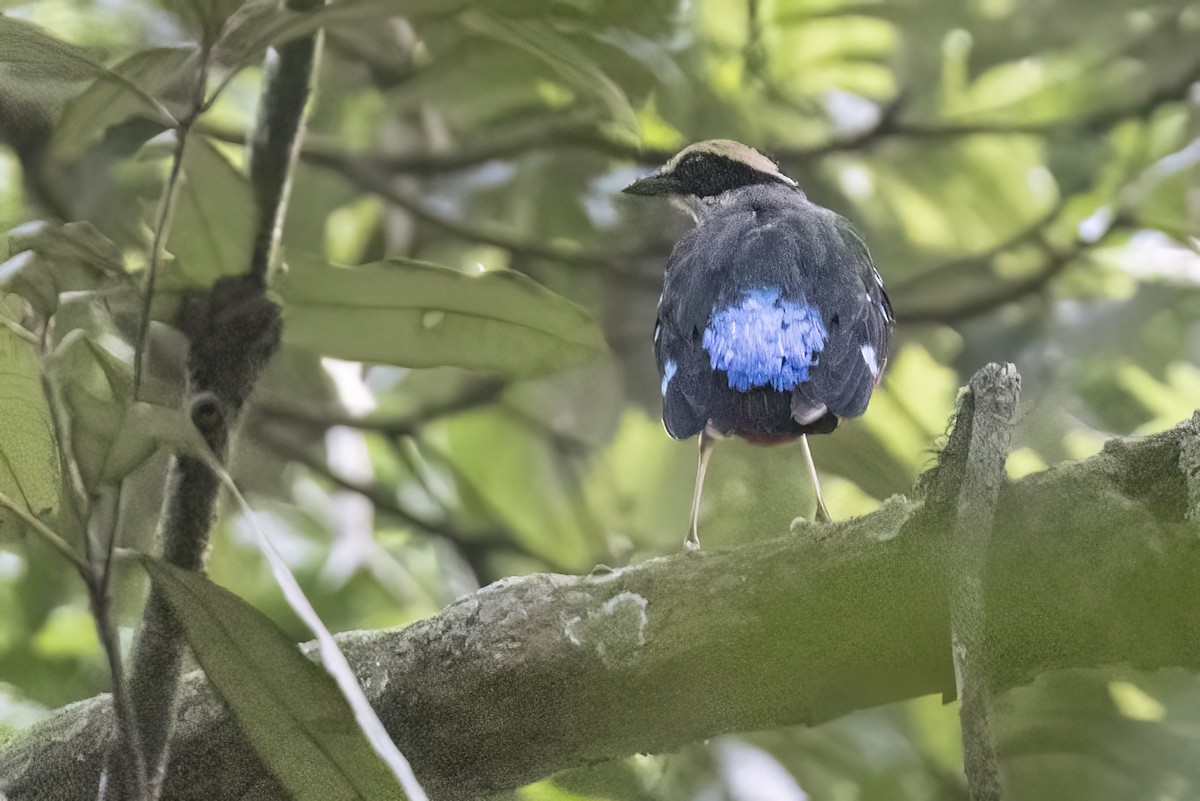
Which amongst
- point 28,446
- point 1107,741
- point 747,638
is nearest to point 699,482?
point 747,638

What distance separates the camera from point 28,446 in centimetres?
64

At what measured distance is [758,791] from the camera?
0.78 meters

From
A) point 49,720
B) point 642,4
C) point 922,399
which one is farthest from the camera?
point 642,4

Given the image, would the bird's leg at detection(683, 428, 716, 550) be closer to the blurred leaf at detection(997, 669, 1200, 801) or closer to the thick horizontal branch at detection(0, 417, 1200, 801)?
the thick horizontal branch at detection(0, 417, 1200, 801)

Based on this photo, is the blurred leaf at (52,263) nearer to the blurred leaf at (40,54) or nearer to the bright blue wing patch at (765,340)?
the blurred leaf at (40,54)

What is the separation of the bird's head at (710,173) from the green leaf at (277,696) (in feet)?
1.53

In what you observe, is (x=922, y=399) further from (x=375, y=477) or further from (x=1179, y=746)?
(x=375, y=477)

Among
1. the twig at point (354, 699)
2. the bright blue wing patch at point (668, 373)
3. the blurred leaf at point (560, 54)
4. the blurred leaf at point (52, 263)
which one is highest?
the blurred leaf at point (560, 54)

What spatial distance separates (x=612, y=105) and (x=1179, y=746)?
0.66 m

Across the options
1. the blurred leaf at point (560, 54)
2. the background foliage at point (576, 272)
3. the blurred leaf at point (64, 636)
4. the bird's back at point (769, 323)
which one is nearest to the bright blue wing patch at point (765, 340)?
the bird's back at point (769, 323)

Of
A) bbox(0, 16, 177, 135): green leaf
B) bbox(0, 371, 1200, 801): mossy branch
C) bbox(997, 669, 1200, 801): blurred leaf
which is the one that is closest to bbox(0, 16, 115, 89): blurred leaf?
bbox(0, 16, 177, 135): green leaf

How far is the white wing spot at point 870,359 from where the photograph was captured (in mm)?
705

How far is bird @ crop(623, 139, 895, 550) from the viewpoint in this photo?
0.68 m

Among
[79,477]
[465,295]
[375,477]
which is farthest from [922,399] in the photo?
[79,477]
